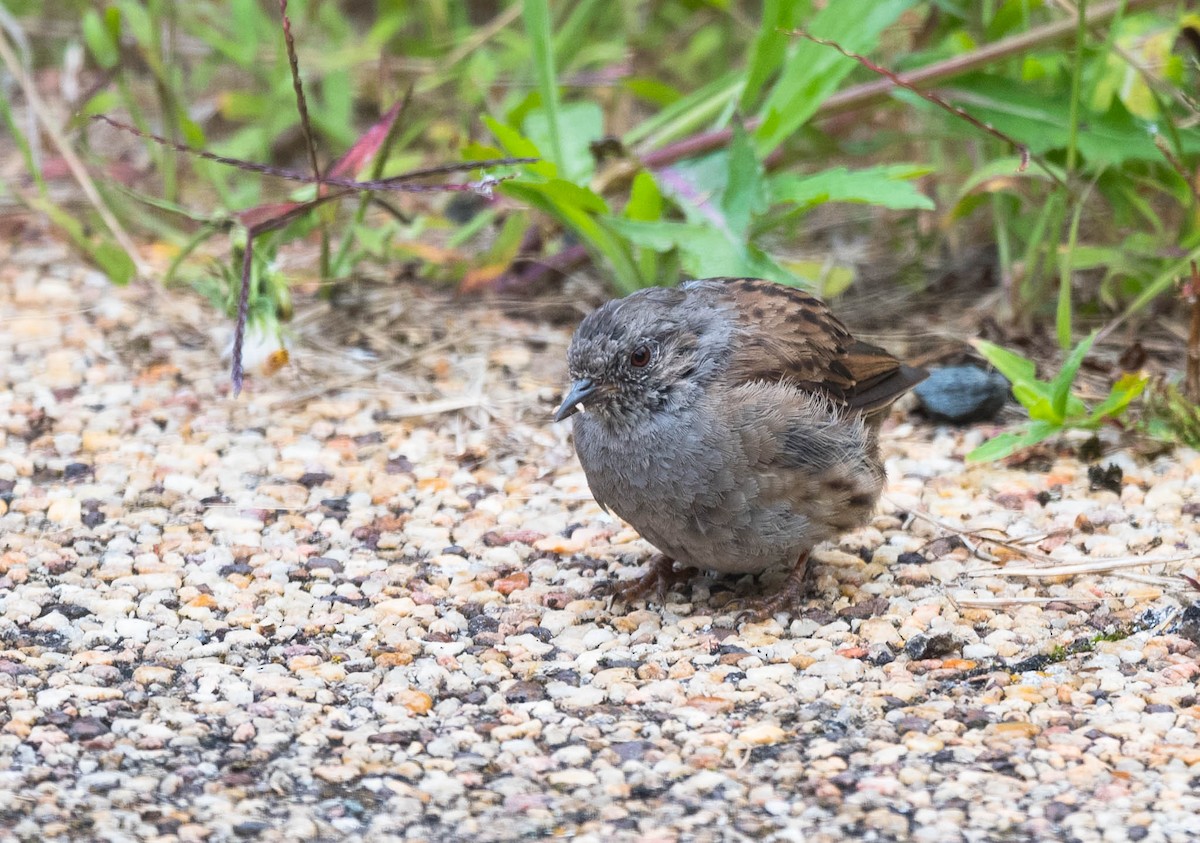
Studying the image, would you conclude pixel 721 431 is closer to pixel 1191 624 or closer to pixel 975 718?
pixel 975 718

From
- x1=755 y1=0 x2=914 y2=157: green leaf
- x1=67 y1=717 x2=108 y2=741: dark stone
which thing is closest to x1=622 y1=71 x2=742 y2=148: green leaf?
x1=755 y1=0 x2=914 y2=157: green leaf

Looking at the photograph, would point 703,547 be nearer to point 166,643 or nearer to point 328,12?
point 166,643

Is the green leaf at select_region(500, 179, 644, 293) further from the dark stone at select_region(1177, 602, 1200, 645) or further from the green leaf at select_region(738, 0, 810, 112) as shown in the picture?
the dark stone at select_region(1177, 602, 1200, 645)

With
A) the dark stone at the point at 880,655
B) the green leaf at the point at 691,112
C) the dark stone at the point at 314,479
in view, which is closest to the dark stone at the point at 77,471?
the dark stone at the point at 314,479

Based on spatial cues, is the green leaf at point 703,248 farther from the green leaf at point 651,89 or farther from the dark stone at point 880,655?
the dark stone at point 880,655

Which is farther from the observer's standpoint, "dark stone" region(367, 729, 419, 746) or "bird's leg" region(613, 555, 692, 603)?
"bird's leg" region(613, 555, 692, 603)

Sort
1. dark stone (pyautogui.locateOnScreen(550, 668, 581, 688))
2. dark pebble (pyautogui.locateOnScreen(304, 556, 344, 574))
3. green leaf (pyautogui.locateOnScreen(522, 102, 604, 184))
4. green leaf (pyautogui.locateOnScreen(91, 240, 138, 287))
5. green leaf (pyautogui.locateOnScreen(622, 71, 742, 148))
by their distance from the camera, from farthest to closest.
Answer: green leaf (pyautogui.locateOnScreen(622, 71, 742, 148)), green leaf (pyautogui.locateOnScreen(91, 240, 138, 287)), green leaf (pyautogui.locateOnScreen(522, 102, 604, 184)), dark pebble (pyautogui.locateOnScreen(304, 556, 344, 574)), dark stone (pyautogui.locateOnScreen(550, 668, 581, 688))
